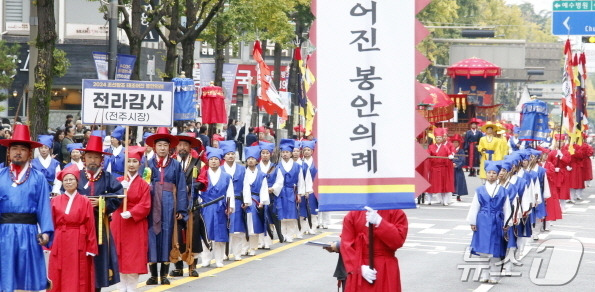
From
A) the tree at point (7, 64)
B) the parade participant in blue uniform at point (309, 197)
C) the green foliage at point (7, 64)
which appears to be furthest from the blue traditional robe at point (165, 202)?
the green foliage at point (7, 64)

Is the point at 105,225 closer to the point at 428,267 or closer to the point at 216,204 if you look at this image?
the point at 216,204

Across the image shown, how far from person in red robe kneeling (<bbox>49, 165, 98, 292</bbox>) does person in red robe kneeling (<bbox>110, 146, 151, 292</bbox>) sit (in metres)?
1.59

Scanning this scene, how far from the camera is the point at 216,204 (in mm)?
15977

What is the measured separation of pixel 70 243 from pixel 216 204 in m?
5.05

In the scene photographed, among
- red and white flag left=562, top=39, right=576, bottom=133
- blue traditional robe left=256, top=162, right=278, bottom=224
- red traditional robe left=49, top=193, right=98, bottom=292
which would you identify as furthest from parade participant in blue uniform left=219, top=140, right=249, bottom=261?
red and white flag left=562, top=39, right=576, bottom=133

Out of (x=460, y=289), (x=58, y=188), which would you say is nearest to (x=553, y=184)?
(x=460, y=289)

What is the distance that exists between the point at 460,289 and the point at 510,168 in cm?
198

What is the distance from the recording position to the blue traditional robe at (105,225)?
11.4 metres

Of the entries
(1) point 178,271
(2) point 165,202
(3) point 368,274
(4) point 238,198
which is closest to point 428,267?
(4) point 238,198

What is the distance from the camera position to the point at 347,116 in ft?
26.0

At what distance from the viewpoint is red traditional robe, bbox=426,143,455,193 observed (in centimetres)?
2875

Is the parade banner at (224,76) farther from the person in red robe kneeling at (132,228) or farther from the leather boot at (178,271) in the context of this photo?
the person in red robe kneeling at (132,228)

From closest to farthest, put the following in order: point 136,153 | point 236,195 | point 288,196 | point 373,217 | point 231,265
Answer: point 373,217
point 136,153
point 231,265
point 236,195
point 288,196

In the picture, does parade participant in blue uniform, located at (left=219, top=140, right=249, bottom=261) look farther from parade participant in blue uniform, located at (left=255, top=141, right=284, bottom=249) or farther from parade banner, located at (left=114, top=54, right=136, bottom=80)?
parade banner, located at (left=114, top=54, right=136, bottom=80)
